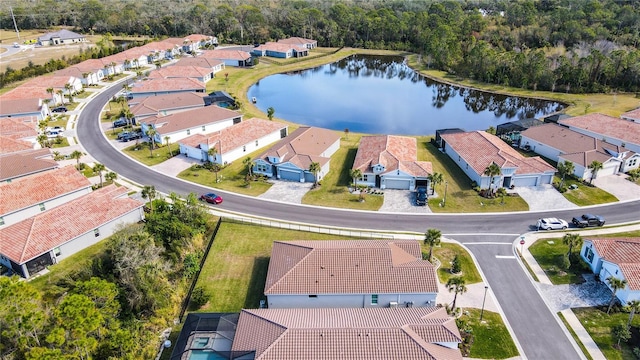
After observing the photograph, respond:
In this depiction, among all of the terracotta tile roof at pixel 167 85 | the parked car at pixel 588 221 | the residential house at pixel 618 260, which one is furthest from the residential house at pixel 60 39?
the residential house at pixel 618 260

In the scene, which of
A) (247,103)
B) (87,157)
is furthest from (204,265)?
(247,103)

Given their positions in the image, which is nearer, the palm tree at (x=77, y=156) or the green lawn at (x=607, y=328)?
the green lawn at (x=607, y=328)

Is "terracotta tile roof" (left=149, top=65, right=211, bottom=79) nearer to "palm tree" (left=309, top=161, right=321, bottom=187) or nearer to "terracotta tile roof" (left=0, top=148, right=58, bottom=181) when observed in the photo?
"terracotta tile roof" (left=0, top=148, right=58, bottom=181)

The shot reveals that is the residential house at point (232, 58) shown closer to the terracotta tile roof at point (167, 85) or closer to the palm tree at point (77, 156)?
the terracotta tile roof at point (167, 85)

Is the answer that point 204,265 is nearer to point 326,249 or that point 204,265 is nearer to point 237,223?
point 237,223

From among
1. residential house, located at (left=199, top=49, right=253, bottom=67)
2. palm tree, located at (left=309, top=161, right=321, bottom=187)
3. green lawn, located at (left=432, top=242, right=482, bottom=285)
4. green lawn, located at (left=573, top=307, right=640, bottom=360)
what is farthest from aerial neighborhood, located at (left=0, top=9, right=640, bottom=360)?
residential house, located at (left=199, top=49, right=253, bottom=67)

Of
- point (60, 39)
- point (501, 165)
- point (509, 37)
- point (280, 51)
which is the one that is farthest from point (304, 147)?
point (60, 39)
